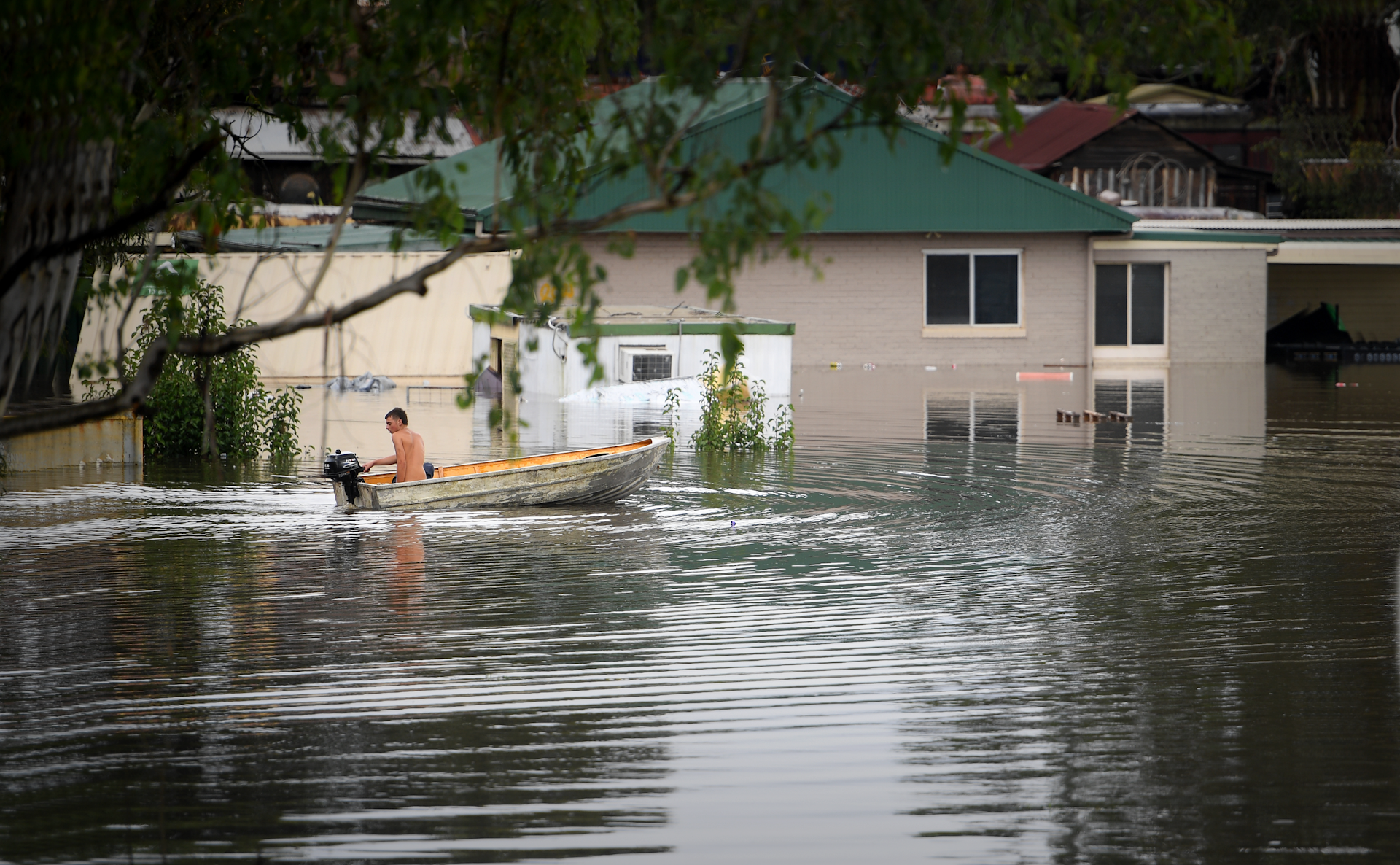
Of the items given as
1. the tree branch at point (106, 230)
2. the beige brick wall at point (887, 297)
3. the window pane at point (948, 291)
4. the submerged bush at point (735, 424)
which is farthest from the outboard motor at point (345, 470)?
the window pane at point (948, 291)

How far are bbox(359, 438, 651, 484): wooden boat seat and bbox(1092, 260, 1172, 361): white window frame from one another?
29262 mm

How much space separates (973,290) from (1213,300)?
6.80m

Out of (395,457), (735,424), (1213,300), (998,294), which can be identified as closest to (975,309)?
(998,294)

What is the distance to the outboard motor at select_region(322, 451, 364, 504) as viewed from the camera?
1423 centimetres

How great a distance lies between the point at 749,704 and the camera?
7785 mm

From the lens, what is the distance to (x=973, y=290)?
42.2m

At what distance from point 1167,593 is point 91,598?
7.38 m

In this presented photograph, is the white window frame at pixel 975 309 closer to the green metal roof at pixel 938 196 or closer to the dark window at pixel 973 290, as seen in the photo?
the dark window at pixel 973 290

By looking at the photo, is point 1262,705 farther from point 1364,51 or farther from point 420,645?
point 1364,51

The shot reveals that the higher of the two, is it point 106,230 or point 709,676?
point 106,230

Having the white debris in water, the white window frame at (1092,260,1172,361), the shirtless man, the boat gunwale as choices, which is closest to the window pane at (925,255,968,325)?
the white window frame at (1092,260,1172,361)

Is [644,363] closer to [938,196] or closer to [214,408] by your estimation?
[214,408]

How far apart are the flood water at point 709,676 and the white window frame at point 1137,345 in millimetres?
26263

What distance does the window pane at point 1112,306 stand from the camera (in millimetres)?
42594
